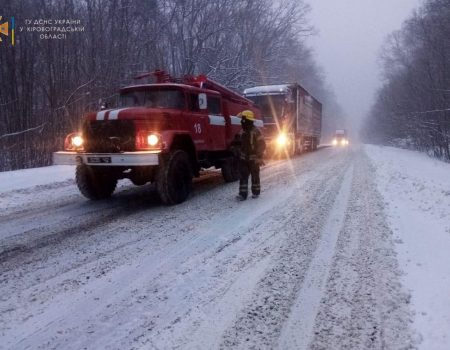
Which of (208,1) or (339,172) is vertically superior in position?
(208,1)

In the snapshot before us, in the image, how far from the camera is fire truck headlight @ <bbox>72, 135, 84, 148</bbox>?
7.01 m

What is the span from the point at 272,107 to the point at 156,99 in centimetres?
1101

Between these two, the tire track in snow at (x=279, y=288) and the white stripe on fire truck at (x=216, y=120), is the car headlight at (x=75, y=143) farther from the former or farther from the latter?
the tire track in snow at (x=279, y=288)

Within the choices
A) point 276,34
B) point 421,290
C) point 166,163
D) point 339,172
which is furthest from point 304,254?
point 276,34

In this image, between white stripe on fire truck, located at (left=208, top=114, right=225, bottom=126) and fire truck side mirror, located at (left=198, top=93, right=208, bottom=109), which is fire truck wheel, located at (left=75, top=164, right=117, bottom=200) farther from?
white stripe on fire truck, located at (left=208, top=114, right=225, bottom=126)

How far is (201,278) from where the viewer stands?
11.7 ft

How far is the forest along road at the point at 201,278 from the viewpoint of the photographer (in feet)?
8.63

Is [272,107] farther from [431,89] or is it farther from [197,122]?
[431,89]

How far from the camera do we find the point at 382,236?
484 centimetres

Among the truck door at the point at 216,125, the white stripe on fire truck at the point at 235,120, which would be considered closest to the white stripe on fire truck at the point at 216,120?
the truck door at the point at 216,125

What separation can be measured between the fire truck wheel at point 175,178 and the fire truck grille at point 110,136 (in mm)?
720

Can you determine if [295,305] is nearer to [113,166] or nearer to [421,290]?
[421,290]

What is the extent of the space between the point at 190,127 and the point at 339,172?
6.34 meters

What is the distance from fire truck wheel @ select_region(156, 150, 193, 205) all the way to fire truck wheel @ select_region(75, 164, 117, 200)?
1.43 meters
